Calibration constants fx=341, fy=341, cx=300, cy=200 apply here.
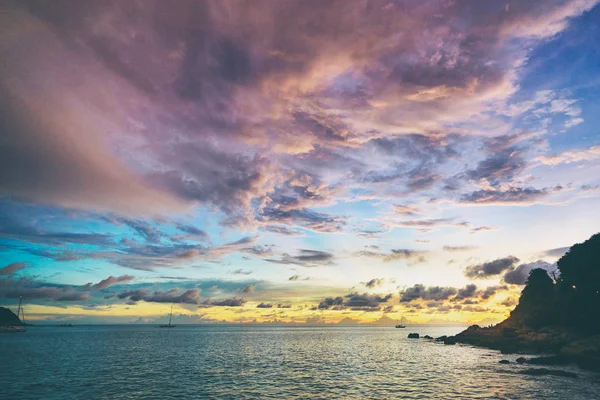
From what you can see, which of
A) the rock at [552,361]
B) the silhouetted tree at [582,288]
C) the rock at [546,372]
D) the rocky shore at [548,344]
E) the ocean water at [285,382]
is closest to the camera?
the ocean water at [285,382]

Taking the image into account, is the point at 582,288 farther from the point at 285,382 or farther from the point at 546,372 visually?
the point at 285,382

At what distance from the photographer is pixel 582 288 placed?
307ft

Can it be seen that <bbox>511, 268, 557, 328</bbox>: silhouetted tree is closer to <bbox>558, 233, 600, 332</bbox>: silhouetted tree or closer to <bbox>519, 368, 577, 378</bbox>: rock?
<bbox>558, 233, 600, 332</bbox>: silhouetted tree

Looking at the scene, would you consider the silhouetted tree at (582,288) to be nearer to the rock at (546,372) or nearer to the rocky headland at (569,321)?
the rocky headland at (569,321)

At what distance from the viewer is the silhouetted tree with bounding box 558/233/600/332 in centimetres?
8875

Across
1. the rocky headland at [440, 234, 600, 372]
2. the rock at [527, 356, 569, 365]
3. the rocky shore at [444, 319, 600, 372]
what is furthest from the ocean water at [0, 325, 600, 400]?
the rocky headland at [440, 234, 600, 372]

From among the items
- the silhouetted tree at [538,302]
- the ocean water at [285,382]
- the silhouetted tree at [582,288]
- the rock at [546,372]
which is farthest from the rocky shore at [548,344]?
the rock at [546,372]

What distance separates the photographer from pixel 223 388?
52.2 meters

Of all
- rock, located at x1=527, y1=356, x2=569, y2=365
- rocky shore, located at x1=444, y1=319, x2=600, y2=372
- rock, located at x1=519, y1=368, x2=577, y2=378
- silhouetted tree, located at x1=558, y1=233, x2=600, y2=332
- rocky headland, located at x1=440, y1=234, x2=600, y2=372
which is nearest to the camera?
rock, located at x1=519, y1=368, x2=577, y2=378

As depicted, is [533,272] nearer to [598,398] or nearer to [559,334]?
[559,334]

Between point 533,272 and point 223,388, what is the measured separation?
137m

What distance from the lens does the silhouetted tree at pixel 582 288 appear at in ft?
291

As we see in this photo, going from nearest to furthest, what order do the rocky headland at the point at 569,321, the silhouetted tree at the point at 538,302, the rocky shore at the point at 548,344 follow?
the rocky shore at the point at 548,344, the rocky headland at the point at 569,321, the silhouetted tree at the point at 538,302

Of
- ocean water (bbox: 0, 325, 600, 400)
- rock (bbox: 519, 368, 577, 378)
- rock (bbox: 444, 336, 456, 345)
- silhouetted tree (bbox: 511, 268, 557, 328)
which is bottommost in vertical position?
rock (bbox: 444, 336, 456, 345)
